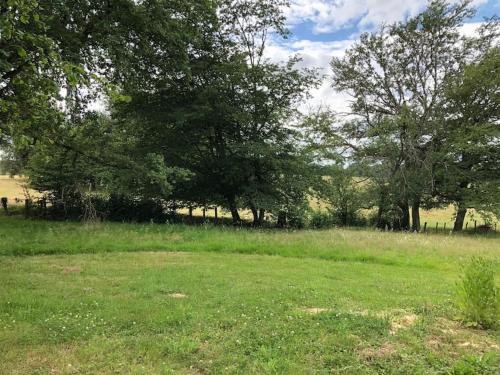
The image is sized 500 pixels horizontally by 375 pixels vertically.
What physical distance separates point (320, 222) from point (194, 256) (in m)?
16.7

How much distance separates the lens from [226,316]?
221 inches

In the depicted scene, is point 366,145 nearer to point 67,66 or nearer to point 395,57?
point 395,57

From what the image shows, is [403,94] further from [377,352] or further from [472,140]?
[377,352]

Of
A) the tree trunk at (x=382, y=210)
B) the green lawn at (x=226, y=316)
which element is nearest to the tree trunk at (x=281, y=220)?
the tree trunk at (x=382, y=210)

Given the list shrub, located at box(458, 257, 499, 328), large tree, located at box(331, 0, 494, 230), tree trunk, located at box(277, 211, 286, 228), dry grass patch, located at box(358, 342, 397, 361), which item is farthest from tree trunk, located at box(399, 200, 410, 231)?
dry grass patch, located at box(358, 342, 397, 361)

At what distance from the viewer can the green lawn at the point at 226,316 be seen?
4.25 m

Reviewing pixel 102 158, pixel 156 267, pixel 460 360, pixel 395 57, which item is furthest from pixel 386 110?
pixel 460 360

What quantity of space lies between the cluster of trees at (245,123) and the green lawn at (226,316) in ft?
9.47

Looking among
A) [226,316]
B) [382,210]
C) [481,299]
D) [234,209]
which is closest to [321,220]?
[382,210]

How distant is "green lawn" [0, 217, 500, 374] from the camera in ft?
13.9

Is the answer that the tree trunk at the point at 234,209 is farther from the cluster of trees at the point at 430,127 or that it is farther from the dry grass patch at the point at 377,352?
the dry grass patch at the point at 377,352

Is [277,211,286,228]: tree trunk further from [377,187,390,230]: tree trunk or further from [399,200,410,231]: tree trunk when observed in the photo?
[399,200,410,231]: tree trunk

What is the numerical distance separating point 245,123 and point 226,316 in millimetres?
15954

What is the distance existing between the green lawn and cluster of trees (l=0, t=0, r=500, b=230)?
2888 mm
